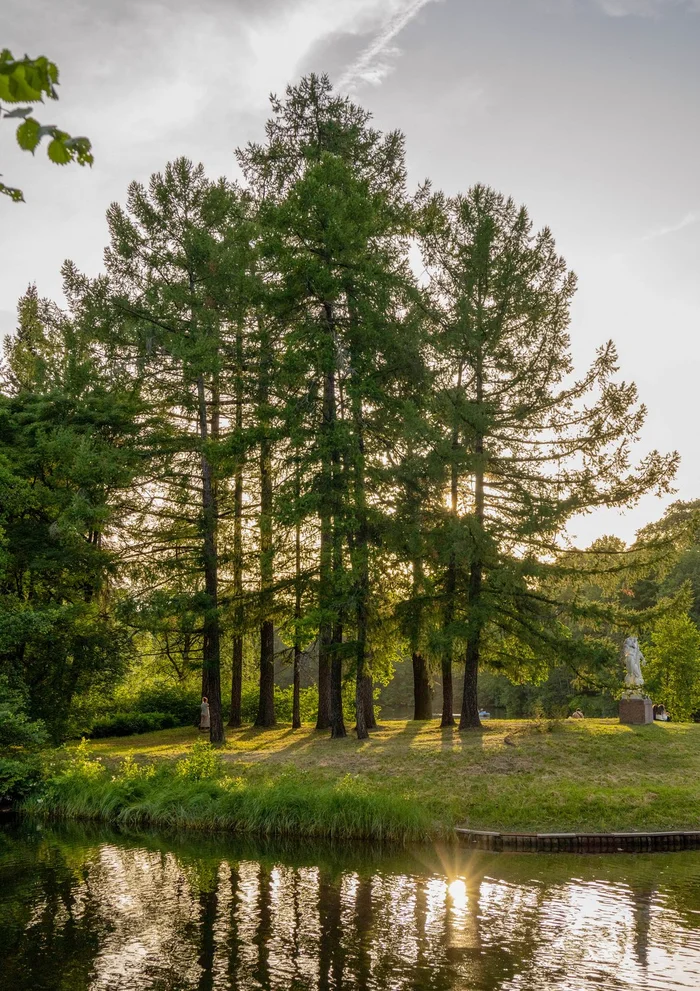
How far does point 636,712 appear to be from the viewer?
2300cm

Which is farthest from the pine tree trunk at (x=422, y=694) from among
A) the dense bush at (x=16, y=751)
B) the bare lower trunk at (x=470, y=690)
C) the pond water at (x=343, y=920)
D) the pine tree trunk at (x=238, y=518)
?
the pond water at (x=343, y=920)

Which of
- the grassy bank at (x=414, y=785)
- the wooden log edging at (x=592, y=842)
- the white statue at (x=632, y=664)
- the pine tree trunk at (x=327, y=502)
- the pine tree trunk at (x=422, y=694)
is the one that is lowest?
the wooden log edging at (x=592, y=842)

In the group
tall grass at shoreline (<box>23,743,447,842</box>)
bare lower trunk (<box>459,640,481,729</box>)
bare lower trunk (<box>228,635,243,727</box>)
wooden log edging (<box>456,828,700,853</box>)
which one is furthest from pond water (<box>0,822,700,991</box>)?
bare lower trunk (<box>228,635,243,727</box>)

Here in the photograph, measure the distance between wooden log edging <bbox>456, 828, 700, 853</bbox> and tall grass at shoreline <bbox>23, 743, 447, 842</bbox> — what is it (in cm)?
116

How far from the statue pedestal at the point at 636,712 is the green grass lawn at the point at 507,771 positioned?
1.31 ft

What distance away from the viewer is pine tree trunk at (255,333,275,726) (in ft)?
71.7

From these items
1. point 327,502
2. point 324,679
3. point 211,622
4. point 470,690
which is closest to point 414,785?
point 470,690

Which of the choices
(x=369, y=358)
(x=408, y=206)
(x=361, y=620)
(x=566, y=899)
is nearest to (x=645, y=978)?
(x=566, y=899)

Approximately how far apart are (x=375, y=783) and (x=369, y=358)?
10803 millimetres

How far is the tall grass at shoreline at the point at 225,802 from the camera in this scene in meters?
15.0

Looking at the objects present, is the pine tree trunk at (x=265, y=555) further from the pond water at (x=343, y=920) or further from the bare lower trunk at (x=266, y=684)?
the pond water at (x=343, y=920)

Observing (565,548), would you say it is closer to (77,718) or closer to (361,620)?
(361,620)

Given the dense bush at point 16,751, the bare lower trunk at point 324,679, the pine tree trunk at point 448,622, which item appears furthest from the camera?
the bare lower trunk at point 324,679

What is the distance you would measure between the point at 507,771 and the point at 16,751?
38.9 feet
